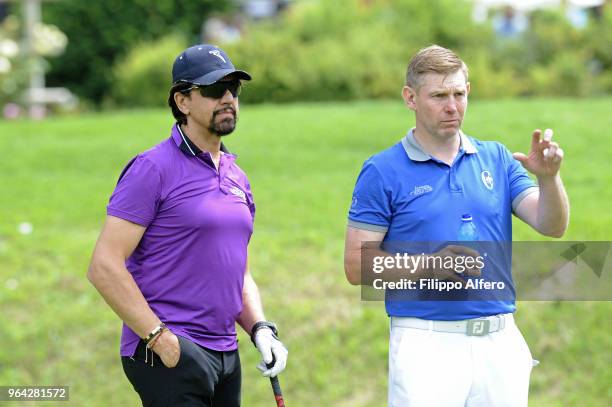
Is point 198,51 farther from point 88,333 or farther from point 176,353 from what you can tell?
point 88,333

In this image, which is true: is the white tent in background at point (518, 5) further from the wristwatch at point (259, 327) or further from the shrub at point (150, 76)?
the wristwatch at point (259, 327)

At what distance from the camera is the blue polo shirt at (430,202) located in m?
4.41

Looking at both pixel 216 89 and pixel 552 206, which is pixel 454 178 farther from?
pixel 216 89

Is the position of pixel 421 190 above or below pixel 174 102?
below

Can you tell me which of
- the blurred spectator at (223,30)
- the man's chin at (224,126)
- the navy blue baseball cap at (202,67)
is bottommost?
the blurred spectator at (223,30)

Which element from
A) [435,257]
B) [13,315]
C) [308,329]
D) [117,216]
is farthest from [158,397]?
[13,315]

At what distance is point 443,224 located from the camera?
173 inches

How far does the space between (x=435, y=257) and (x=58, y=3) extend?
2170cm

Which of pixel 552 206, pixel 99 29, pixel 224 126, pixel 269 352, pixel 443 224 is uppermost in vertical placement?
pixel 224 126

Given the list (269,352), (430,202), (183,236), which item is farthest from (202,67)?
(269,352)

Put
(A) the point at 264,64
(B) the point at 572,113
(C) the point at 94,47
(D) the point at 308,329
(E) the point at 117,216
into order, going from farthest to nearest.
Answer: (C) the point at 94,47
(A) the point at 264,64
(B) the point at 572,113
(D) the point at 308,329
(E) the point at 117,216

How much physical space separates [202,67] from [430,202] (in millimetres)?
1071

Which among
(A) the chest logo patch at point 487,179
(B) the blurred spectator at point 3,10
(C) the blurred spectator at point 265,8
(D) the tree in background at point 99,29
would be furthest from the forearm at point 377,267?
(B) the blurred spectator at point 3,10

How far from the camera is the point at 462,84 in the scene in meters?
4.45
